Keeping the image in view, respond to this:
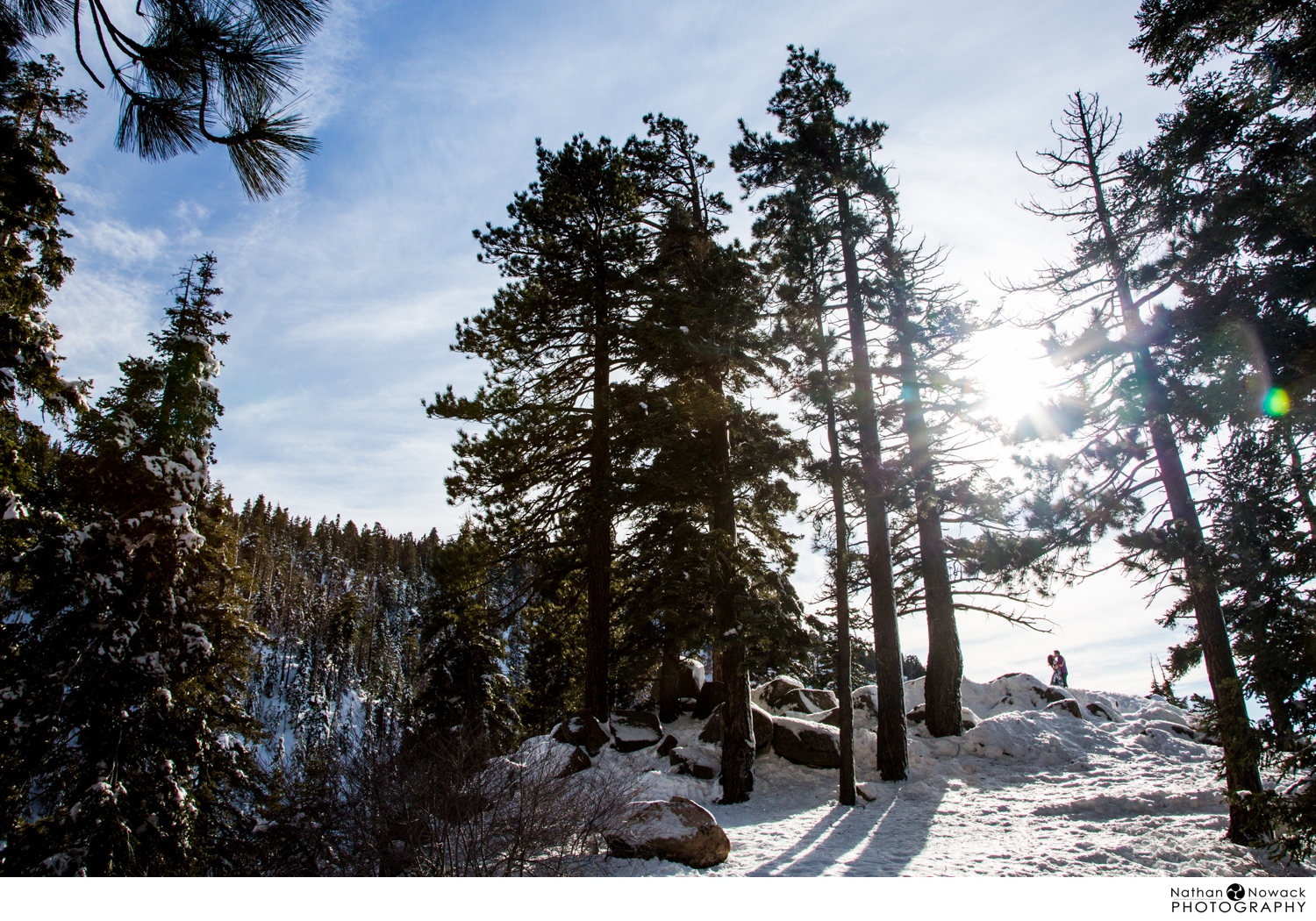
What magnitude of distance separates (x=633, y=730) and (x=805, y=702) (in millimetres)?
4863

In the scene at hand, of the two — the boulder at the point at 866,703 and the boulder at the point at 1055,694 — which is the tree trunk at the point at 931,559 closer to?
the boulder at the point at 866,703

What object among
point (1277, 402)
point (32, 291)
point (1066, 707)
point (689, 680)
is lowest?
point (1066, 707)

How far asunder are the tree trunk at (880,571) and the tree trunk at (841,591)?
51 centimetres

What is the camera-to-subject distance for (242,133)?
4535 mm

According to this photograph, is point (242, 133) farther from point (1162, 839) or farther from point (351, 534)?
point (351, 534)

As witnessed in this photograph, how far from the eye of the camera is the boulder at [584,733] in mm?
13312

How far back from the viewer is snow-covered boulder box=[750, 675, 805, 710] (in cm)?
1631

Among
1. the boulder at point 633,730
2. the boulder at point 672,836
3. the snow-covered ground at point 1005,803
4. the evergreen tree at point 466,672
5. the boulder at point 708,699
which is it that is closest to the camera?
the snow-covered ground at point 1005,803

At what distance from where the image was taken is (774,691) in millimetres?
16547

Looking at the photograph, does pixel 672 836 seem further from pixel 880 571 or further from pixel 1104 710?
pixel 1104 710
